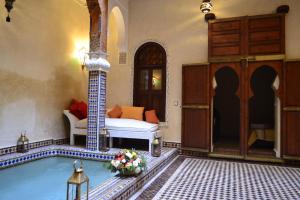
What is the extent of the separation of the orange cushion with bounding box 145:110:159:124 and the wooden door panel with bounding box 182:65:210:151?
2.32 ft

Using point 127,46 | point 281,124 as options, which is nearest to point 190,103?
point 281,124

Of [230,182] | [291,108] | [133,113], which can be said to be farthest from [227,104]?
[230,182]

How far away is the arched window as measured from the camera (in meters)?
6.80

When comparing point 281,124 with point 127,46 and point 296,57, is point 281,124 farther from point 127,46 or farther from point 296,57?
point 127,46

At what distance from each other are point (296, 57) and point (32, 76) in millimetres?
5980

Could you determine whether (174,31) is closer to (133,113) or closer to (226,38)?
(226,38)

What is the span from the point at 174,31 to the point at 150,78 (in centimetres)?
145

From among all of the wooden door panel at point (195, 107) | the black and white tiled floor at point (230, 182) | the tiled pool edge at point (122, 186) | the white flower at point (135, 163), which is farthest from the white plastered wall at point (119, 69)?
the white flower at point (135, 163)

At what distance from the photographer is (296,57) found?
5547mm

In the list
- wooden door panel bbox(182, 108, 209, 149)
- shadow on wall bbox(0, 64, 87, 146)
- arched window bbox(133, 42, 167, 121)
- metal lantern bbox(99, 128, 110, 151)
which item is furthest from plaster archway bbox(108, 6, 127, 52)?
metal lantern bbox(99, 128, 110, 151)

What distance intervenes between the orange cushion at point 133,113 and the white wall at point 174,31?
2.07 feet

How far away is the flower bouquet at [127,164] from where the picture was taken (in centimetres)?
351

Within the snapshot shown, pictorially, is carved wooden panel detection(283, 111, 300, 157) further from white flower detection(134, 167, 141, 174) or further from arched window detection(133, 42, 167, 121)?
white flower detection(134, 167, 141, 174)

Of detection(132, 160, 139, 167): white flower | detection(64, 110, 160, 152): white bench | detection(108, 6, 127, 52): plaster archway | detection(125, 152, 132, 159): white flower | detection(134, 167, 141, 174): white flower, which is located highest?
detection(108, 6, 127, 52): plaster archway
